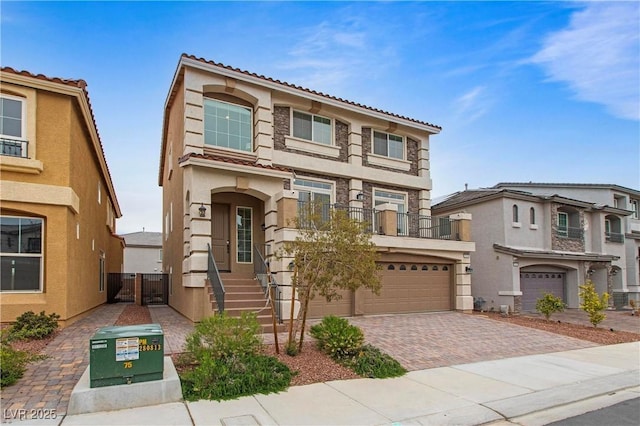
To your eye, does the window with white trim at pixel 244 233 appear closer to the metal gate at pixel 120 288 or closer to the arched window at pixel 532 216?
the metal gate at pixel 120 288

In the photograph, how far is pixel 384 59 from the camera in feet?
43.4

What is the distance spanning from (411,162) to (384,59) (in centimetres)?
656

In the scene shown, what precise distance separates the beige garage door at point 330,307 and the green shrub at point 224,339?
6601 millimetres

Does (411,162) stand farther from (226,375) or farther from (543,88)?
(226,375)

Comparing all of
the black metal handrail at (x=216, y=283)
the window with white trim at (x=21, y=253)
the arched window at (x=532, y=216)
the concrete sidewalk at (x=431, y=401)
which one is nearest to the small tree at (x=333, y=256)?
the concrete sidewalk at (x=431, y=401)

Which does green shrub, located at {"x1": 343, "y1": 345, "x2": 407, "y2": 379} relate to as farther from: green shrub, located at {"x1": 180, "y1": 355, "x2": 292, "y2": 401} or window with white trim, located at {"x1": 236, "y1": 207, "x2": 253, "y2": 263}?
window with white trim, located at {"x1": 236, "y1": 207, "x2": 253, "y2": 263}

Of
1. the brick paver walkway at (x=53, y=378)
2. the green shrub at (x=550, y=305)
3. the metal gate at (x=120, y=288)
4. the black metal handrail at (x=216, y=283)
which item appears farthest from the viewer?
the metal gate at (x=120, y=288)

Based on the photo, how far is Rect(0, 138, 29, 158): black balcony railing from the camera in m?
9.96

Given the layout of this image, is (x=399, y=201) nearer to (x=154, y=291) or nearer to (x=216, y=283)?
(x=216, y=283)

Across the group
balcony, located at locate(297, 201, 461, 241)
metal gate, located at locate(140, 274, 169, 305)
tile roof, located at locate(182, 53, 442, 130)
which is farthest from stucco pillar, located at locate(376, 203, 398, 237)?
metal gate, located at locate(140, 274, 169, 305)

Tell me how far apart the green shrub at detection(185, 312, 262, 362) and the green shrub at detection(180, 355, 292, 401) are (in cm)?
13

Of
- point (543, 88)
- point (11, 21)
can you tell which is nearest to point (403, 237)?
point (543, 88)

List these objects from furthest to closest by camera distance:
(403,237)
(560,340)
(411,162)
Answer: (411,162)
(403,237)
(560,340)

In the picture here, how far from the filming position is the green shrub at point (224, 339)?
700 cm
